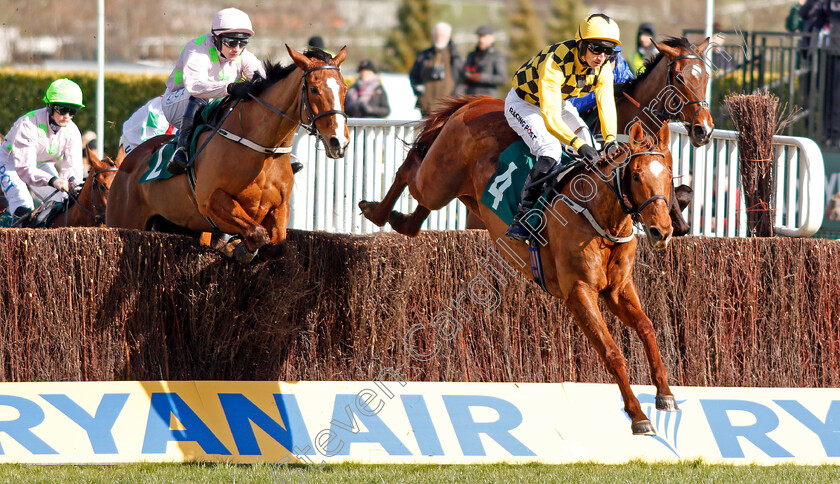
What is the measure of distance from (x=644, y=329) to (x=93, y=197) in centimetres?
515

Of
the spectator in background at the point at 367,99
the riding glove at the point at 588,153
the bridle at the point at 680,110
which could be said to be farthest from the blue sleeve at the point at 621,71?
the spectator in background at the point at 367,99

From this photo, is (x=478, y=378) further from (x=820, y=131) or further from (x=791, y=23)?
(x=791, y=23)

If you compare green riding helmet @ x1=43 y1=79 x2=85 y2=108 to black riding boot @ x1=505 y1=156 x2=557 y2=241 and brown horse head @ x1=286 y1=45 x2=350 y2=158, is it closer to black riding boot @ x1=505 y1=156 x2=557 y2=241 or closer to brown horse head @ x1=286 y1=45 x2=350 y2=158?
brown horse head @ x1=286 y1=45 x2=350 y2=158

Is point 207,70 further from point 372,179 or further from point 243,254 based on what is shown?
point 372,179

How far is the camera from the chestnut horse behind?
200 inches

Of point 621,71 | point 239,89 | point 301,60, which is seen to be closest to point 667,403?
point 301,60

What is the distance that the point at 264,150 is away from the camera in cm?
647

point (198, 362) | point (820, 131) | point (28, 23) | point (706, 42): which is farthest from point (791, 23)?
point (28, 23)

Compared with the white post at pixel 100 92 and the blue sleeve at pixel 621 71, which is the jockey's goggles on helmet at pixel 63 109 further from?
the blue sleeve at pixel 621 71

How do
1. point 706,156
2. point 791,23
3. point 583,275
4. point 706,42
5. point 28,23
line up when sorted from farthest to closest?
A: point 28,23 < point 791,23 < point 706,156 < point 706,42 < point 583,275

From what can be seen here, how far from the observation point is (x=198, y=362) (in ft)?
20.0

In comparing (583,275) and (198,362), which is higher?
(583,275)

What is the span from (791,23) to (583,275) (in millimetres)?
8483

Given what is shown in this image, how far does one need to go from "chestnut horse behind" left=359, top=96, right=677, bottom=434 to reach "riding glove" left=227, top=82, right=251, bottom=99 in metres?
1.19
